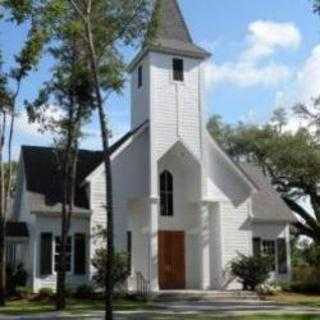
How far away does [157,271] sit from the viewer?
30.2m

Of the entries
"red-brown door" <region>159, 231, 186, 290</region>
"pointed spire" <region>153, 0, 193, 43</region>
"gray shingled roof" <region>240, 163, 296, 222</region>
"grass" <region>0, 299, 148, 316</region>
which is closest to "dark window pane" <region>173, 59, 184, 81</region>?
"pointed spire" <region>153, 0, 193, 43</region>

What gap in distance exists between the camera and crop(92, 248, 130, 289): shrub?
93.5ft

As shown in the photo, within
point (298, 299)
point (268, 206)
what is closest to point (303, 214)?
point (268, 206)

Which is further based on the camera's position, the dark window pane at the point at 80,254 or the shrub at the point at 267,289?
the shrub at the point at 267,289

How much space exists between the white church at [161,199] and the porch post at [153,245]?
0.15 ft

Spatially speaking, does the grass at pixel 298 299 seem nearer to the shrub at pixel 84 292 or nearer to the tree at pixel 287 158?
the shrub at pixel 84 292

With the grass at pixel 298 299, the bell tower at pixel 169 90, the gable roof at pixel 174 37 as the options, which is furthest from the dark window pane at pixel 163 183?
the grass at pixel 298 299

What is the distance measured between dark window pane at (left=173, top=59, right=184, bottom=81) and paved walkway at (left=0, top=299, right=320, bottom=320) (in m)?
11.4

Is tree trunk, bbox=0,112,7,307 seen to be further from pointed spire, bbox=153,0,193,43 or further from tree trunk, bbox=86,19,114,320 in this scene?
pointed spire, bbox=153,0,193,43

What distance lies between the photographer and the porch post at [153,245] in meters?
29.8

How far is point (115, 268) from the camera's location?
28.4 meters

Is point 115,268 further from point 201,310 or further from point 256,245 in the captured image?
point 256,245

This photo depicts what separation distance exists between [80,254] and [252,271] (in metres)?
7.94

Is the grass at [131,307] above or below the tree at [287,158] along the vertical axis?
below
